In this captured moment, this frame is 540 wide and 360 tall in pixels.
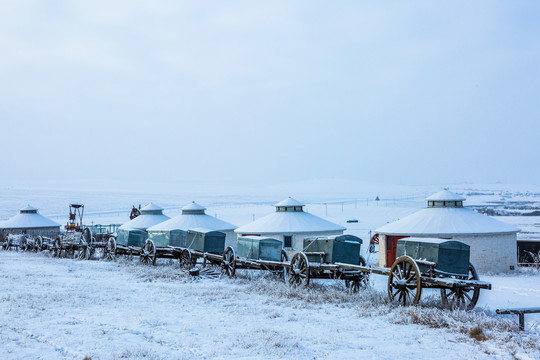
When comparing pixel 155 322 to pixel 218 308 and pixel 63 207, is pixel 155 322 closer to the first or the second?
pixel 218 308

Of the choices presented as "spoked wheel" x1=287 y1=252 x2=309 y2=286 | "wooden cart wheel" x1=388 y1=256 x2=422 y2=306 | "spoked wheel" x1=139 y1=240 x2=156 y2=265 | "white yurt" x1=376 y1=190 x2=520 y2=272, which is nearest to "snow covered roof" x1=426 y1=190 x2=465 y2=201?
"white yurt" x1=376 y1=190 x2=520 y2=272

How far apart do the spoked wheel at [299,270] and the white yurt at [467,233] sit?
37.6 ft

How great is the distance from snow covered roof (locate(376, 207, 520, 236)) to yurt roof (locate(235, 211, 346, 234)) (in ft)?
13.1

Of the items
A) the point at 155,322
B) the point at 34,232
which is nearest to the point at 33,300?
the point at 155,322

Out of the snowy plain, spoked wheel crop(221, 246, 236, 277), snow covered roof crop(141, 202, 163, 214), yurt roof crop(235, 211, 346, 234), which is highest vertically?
snow covered roof crop(141, 202, 163, 214)

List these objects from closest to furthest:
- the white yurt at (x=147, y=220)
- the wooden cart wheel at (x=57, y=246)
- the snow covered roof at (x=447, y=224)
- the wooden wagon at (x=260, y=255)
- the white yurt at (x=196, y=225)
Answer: the wooden wagon at (x=260, y=255)
the snow covered roof at (x=447, y=224)
the white yurt at (x=196, y=225)
the wooden cart wheel at (x=57, y=246)
the white yurt at (x=147, y=220)

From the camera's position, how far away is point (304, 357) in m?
9.11

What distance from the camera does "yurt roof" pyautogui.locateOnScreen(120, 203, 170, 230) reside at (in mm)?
39594

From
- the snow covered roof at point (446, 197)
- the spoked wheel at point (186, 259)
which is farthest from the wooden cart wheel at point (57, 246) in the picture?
the snow covered roof at point (446, 197)

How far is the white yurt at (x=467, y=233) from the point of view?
2605 cm

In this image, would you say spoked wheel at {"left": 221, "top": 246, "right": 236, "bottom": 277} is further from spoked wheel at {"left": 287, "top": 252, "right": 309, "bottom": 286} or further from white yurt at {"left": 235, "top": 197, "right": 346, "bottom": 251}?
white yurt at {"left": 235, "top": 197, "right": 346, "bottom": 251}

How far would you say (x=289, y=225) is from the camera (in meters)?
30.9

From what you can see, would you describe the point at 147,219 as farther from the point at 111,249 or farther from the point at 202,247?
the point at 202,247

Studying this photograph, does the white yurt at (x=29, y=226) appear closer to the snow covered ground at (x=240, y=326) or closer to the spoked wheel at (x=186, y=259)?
the spoked wheel at (x=186, y=259)
